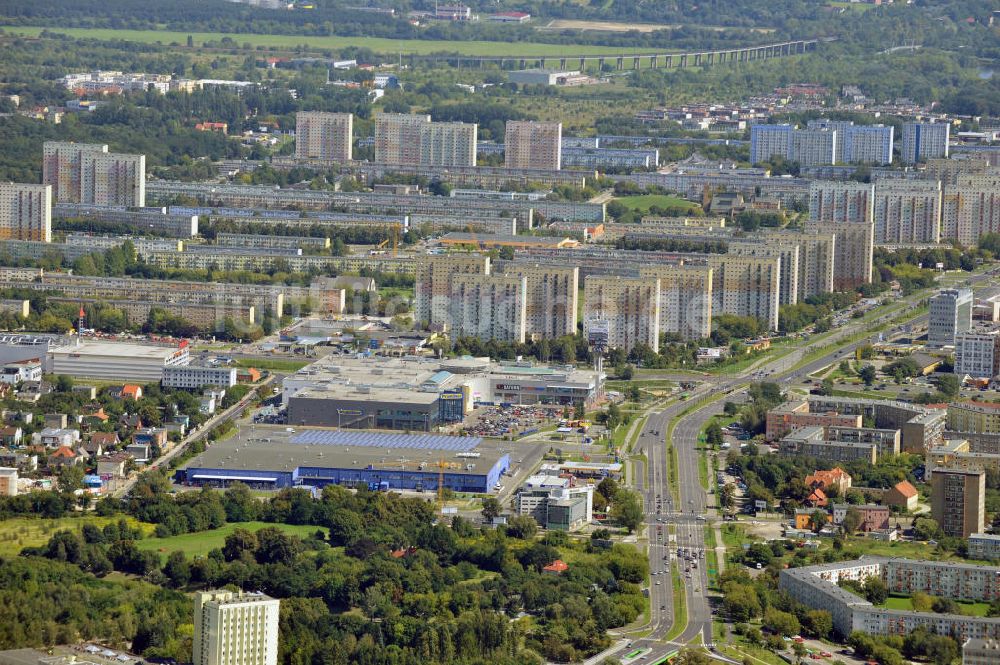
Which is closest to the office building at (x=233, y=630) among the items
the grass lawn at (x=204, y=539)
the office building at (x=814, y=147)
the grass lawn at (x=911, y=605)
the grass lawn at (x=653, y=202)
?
the grass lawn at (x=204, y=539)

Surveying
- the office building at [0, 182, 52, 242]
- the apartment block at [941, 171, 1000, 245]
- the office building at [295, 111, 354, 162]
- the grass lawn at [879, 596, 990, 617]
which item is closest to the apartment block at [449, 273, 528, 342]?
the office building at [0, 182, 52, 242]

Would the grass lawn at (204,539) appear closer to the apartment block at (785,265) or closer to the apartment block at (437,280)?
the apartment block at (437,280)

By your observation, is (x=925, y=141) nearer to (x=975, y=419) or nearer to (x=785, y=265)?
(x=785, y=265)

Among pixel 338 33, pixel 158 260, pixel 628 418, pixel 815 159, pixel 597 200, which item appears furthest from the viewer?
pixel 338 33

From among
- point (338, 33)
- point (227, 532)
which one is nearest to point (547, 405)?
point (227, 532)

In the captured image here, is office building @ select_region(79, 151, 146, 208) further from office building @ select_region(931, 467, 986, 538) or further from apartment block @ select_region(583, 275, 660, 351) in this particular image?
office building @ select_region(931, 467, 986, 538)

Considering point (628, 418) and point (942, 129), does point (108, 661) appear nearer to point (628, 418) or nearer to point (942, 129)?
point (628, 418)

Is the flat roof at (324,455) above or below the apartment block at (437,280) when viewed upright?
below
